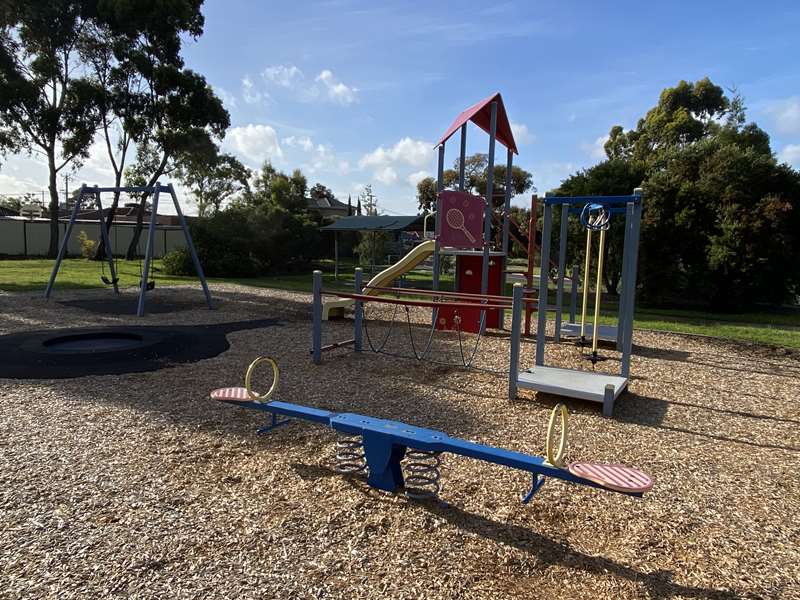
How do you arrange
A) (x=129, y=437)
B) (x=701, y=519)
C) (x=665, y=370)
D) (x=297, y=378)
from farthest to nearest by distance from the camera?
(x=665, y=370) < (x=297, y=378) < (x=129, y=437) < (x=701, y=519)

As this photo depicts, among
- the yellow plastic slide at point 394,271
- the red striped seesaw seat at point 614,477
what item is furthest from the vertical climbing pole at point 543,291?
the yellow plastic slide at point 394,271

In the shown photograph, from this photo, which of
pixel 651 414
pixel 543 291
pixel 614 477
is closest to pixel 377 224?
pixel 543 291

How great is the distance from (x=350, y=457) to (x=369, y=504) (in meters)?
0.59

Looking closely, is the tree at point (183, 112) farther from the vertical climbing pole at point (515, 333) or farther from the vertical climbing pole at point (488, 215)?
the vertical climbing pole at point (515, 333)

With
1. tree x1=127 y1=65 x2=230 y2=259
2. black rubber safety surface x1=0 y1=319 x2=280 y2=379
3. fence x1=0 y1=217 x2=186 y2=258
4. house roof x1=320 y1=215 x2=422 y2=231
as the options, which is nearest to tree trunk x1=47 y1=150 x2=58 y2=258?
fence x1=0 y1=217 x2=186 y2=258

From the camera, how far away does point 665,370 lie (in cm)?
669

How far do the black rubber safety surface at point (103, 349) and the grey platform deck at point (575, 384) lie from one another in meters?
4.08

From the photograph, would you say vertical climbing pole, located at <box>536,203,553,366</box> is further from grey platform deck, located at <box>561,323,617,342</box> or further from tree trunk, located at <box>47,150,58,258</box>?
tree trunk, located at <box>47,150,58,258</box>

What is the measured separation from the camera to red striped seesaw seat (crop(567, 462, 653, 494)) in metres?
2.36

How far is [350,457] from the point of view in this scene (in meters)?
3.57

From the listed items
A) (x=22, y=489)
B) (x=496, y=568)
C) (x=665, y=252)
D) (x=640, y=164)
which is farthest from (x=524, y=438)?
(x=640, y=164)

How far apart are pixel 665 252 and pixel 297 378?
12.5m

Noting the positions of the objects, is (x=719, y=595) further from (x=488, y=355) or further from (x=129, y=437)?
(x=488, y=355)

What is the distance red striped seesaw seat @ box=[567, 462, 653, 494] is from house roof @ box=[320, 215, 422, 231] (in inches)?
628
